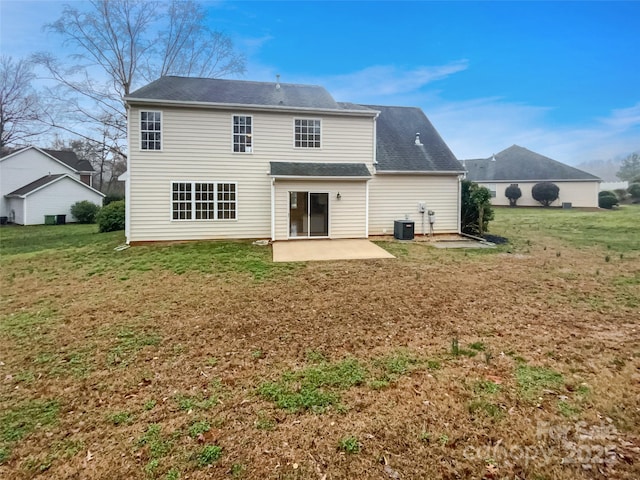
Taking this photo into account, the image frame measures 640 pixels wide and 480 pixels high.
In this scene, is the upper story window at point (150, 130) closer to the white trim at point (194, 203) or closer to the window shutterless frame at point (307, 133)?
the white trim at point (194, 203)

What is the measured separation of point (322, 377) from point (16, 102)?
1702 inches

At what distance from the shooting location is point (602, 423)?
312cm

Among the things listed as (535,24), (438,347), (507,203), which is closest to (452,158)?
(535,24)

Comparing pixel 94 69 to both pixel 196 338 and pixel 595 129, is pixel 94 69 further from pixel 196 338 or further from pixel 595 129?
pixel 595 129

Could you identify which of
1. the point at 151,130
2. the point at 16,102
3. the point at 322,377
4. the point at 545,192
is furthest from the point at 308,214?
the point at 16,102

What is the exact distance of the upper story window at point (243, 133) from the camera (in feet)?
44.9

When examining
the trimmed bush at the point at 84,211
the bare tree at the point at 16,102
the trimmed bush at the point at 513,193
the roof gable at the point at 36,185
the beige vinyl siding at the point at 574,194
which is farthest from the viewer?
the trimmed bush at the point at 513,193

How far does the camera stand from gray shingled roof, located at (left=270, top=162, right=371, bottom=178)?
13.4m

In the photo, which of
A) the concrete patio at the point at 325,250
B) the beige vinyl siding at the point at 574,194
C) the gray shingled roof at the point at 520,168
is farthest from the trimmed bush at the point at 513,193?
the concrete patio at the point at 325,250

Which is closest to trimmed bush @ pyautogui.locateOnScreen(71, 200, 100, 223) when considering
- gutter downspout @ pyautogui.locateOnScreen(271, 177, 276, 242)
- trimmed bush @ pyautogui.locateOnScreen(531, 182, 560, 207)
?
gutter downspout @ pyautogui.locateOnScreen(271, 177, 276, 242)

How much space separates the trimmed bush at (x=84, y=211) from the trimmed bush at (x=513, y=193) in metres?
37.8

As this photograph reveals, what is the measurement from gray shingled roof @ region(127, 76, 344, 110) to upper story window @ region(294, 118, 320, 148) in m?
0.66

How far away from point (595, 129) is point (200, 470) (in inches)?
2259

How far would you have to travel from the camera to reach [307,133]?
47.2 ft
